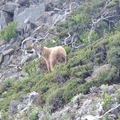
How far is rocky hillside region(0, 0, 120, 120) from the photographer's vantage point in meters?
13.7

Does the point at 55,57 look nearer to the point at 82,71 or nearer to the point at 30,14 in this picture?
the point at 82,71

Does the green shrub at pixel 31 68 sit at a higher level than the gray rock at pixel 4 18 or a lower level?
lower

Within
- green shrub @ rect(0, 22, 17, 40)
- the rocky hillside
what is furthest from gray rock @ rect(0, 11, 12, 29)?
green shrub @ rect(0, 22, 17, 40)

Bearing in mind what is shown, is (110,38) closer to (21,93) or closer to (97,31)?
(21,93)

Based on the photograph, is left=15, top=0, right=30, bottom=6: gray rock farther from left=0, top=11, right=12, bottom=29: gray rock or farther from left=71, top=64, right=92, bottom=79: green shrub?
left=71, top=64, right=92, bottom=79: green shrub

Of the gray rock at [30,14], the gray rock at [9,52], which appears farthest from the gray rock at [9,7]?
the gray rock at [9,52]

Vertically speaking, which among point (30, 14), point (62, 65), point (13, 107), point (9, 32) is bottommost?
point (13, 107)

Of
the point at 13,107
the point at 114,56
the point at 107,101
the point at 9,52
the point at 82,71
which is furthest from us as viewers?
the point at 9,52

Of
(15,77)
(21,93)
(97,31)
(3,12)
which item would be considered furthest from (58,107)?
(3,12)

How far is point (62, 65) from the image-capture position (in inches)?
663

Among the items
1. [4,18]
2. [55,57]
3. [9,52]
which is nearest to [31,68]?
[55,57]

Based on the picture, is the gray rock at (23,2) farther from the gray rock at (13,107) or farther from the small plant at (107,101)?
the small plant at (107,101)

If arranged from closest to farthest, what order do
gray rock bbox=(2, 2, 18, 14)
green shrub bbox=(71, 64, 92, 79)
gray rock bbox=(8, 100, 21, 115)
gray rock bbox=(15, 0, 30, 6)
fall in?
green shrub bbox=(71, 64, 92, 79)
gray rock bbox=(8, 100, 21, 115)
gray rock bbox=(2, 2, 18, 14)
gray rock bbox=(15, 0, 30, 6)

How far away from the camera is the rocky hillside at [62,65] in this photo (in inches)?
539
